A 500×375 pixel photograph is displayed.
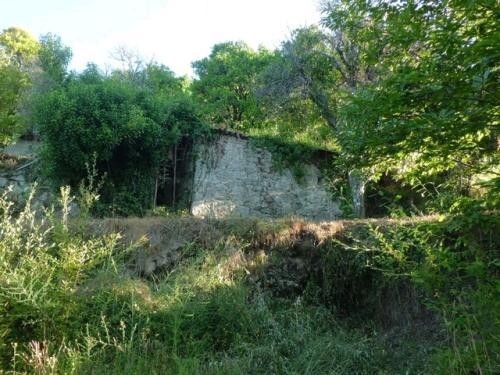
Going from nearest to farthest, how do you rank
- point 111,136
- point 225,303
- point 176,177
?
point 225,303 → point 111,136 → point 176,177

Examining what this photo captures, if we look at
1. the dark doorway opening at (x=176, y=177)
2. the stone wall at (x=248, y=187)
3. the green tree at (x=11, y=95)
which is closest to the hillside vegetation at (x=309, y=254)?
the dark doorway opening at (x=176, y=177)

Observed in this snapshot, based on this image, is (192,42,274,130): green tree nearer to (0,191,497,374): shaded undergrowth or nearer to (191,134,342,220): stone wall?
(191,134,342,220): stone wall

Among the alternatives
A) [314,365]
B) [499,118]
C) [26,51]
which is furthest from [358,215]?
[26,51]

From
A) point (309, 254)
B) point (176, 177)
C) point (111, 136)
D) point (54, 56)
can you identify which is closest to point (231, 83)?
point (54, 56)

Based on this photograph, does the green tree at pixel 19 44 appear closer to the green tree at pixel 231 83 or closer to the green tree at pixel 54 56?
the green tree at pixel 54 56

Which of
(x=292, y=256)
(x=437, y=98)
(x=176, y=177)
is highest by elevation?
(x=437, y=98)

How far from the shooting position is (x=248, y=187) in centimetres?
1407

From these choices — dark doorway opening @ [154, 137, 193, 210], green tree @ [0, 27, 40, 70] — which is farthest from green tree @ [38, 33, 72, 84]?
dark doorway opening @ [154, 137, 193, 210]

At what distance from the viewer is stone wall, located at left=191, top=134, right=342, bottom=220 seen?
13.6m

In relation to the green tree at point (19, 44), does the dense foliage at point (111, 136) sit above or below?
below

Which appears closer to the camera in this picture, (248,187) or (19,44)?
(248,187)

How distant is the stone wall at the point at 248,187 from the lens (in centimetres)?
1359

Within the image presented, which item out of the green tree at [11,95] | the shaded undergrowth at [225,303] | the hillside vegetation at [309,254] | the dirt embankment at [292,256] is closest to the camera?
the hillside vegetation at [309,254]

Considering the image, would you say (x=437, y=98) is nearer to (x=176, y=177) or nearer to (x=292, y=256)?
(x=292, y=256)
